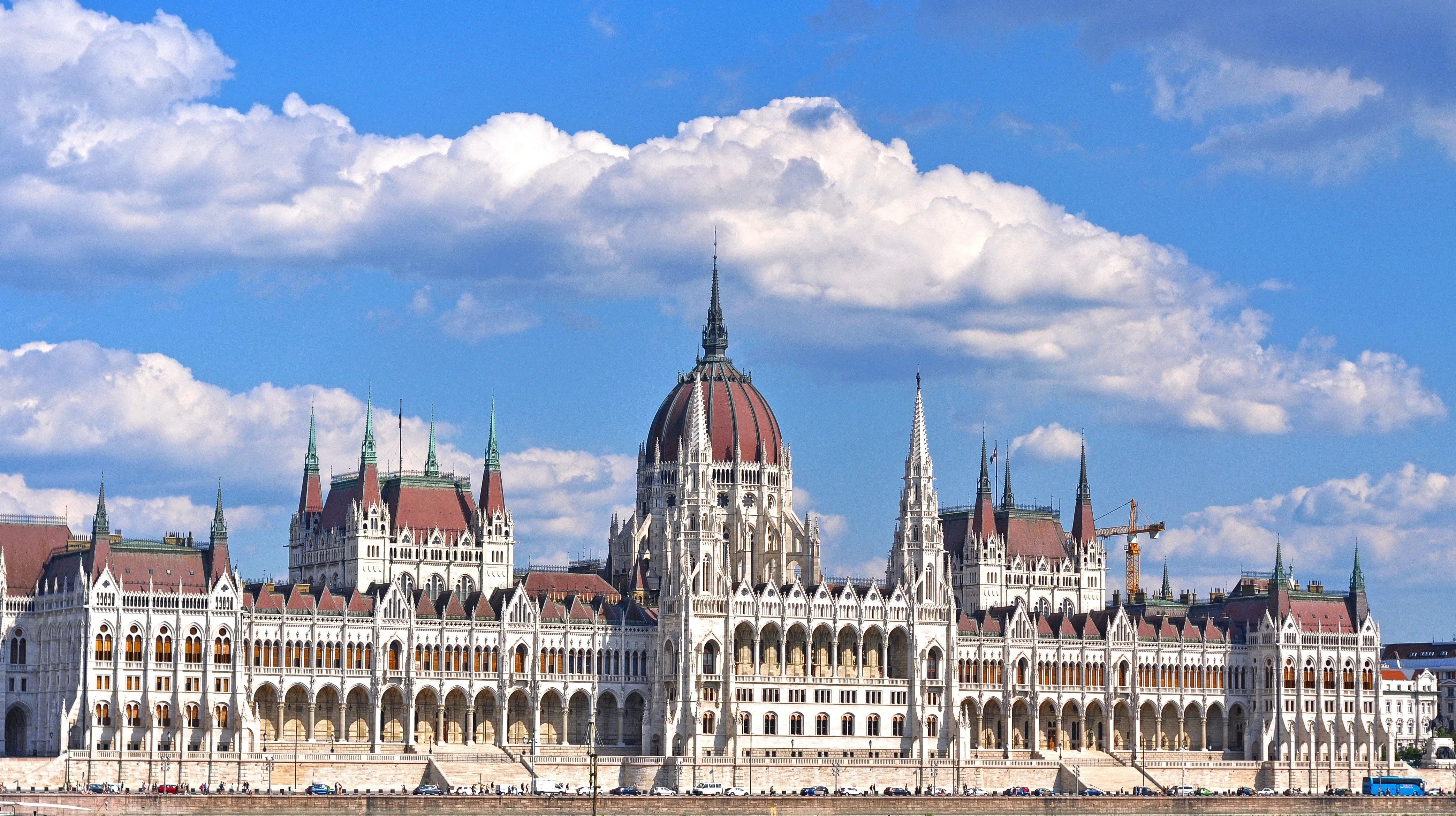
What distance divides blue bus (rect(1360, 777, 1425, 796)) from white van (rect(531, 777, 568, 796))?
2253 inches

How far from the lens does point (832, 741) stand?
608 feet

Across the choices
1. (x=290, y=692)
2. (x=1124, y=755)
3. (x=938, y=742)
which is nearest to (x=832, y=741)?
(x=938, y=742)

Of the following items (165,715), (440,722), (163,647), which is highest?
(163,647)

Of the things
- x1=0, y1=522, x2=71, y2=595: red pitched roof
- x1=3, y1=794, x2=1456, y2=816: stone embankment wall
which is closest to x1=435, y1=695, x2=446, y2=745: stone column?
x1=3, y1=794, x2=1456, y2=816: stone embankment wall

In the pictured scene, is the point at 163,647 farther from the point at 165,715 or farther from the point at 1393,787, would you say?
the point at 1393,787

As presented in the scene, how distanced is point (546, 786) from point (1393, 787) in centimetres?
6184

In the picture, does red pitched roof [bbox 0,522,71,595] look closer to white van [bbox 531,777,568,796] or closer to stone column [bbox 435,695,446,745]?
stone column [bbox 435,695,446,745]

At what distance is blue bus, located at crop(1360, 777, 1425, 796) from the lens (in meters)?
184

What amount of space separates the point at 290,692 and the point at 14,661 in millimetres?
17601

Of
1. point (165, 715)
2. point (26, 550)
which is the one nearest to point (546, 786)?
point (165, 715)

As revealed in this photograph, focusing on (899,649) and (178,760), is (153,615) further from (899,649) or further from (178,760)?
(899,649)

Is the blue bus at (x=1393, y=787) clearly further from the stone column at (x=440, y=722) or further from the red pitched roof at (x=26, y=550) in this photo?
the red pitched roof at (x=26, y=550)

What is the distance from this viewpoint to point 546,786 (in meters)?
164

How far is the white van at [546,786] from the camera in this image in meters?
162
